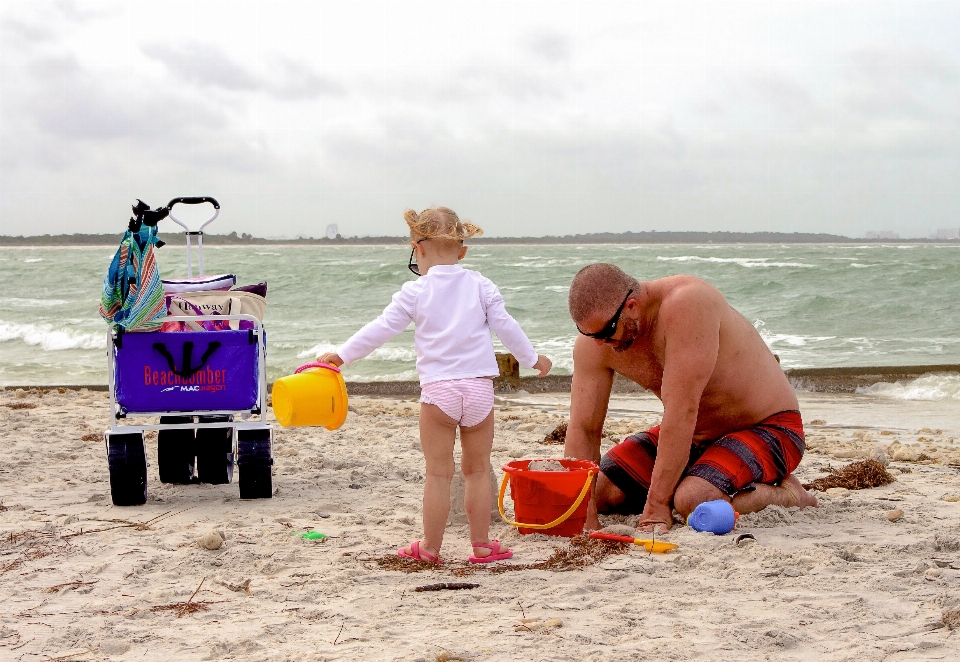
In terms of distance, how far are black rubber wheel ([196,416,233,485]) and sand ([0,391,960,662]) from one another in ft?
0.43

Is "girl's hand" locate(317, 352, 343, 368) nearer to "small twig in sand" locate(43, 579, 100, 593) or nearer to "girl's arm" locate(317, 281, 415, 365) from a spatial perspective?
"girl's arm" locate(317, 281, 415, 365)

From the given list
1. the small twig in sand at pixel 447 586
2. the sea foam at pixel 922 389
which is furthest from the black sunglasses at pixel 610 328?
the sea foam at pixel 922 389

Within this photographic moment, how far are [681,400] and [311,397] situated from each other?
1532 mm

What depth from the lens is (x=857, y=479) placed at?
16.8 feet

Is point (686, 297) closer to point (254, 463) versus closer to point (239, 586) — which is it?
point (239, 586)

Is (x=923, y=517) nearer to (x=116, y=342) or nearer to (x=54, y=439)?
(x=116, y=342)

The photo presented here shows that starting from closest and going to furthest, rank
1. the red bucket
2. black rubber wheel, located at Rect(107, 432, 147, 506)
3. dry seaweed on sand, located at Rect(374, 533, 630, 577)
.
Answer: dry seaweed on sand, located at Rect(374, 533, 630, 577)
the red bucket
black rubber wheel, located at Rect(107, 432, 147, 506)

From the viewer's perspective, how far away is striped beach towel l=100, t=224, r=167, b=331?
14.4ft

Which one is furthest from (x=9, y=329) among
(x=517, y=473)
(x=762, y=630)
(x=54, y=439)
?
(x=762, y=630)

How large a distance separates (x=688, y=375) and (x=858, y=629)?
4.47 ft

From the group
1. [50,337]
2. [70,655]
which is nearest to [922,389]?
[70,655]

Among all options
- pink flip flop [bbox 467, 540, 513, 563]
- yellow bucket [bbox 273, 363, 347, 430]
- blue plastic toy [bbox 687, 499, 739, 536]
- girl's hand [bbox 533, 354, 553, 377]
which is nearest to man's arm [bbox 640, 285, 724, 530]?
blue plastic toy [bbox 687, 499, 739, 536]

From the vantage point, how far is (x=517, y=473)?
3924 millimetres

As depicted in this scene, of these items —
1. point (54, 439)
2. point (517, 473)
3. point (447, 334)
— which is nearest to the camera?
point (447, 334)
